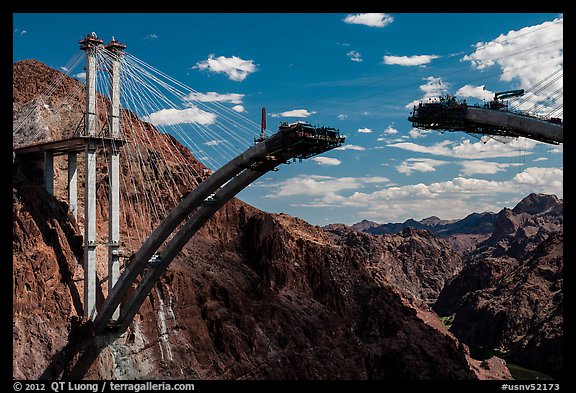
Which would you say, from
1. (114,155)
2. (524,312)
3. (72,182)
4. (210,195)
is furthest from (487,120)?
(524,312)

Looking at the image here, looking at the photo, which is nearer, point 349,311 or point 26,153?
point 26,153

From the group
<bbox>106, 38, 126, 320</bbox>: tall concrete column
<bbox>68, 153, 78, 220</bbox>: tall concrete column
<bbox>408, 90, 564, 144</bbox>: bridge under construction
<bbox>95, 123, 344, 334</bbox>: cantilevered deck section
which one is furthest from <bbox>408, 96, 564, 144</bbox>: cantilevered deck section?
<bbox>68, 153, 78, 220</bbox>: tall concrete column

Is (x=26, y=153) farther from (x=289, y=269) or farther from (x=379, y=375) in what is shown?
(x=379, y=375)

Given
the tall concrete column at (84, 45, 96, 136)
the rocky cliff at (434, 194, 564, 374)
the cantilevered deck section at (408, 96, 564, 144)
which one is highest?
the tall concrete column at (84, 45, 96, 136)

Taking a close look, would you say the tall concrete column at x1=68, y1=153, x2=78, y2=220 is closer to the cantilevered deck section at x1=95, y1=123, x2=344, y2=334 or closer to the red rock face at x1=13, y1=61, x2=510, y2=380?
the red rock face at x1=13, y1=61, x2=510, y2=380

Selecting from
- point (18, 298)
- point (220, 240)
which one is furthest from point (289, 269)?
point (18, 298)

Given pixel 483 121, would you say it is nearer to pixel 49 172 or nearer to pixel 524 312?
pixel 49 172

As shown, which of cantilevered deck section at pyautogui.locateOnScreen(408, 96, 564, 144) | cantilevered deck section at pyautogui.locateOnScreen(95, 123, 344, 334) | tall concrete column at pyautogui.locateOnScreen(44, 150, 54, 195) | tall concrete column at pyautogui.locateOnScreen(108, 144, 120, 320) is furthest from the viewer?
tall concrete column at pyautogui.locateOnScreen(44, 150, 54, 195)
